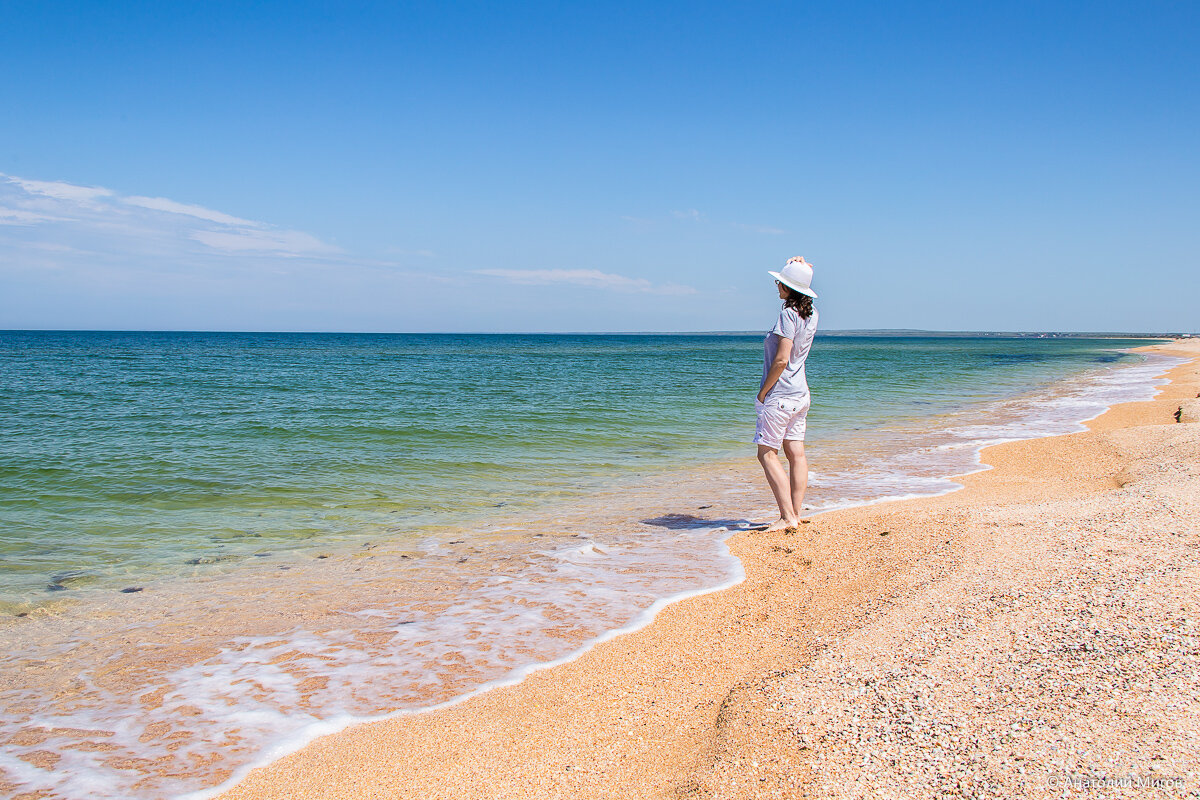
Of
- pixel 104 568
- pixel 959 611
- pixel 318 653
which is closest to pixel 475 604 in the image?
pixel 318 653

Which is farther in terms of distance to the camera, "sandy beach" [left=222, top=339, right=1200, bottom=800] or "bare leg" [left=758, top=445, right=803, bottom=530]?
"bare leg" [left=758, top=445, right=803, bottom=530]

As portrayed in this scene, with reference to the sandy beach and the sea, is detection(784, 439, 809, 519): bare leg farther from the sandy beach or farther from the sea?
the sandy beach

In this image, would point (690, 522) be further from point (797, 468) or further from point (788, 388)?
point (788, 388)

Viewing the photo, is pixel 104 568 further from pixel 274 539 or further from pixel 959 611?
pixel 959 611

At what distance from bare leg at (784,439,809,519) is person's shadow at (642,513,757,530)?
658 mm

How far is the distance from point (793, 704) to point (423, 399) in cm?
1856

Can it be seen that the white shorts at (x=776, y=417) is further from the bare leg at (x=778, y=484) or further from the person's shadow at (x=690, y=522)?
the person's shadow at (x=690, y=522)

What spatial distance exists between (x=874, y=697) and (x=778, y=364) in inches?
122

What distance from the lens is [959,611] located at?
3.60 m

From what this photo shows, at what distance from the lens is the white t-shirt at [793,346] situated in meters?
5.48

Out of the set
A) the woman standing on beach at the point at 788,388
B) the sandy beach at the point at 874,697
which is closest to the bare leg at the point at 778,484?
the woman standing on beach at the point at 788,388

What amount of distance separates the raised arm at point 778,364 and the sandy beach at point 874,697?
59.9 inches

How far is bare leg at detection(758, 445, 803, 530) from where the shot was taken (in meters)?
5.90

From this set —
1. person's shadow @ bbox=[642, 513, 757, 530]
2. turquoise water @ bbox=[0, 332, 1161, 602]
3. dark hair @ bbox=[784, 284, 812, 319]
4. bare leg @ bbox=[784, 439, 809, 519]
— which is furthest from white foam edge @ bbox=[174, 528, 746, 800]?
turquoise water @ bbox=[0, 332, 1161, 602]
